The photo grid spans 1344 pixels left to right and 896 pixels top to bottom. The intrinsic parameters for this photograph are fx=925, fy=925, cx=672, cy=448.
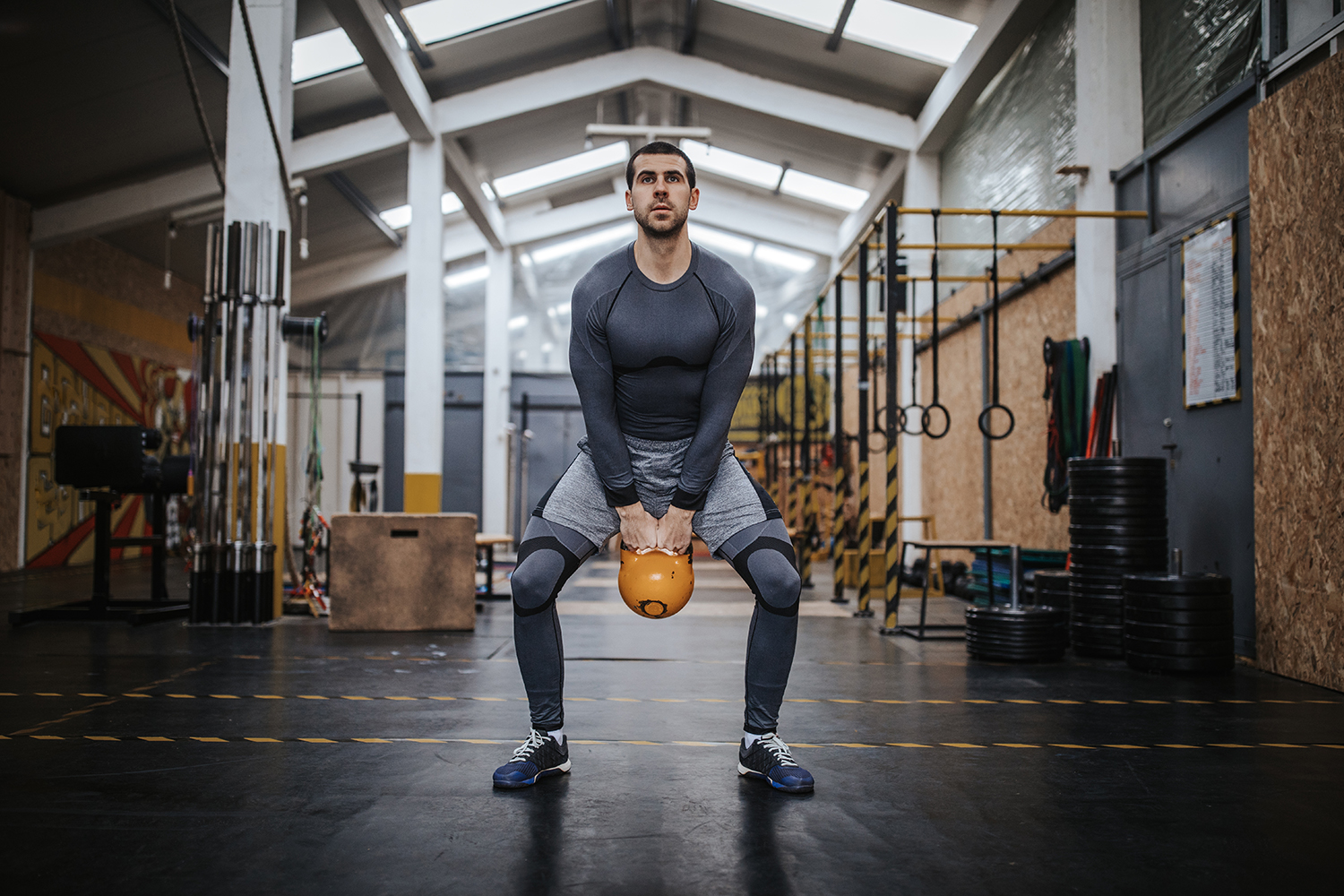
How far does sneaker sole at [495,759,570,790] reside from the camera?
7.29ft

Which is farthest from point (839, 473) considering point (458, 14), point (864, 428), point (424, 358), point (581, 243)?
point (581, 243)

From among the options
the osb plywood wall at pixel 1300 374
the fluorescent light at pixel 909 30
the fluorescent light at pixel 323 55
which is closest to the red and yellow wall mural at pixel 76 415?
the fluorescent light at pixel 323 55

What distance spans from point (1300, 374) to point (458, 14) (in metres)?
7.94

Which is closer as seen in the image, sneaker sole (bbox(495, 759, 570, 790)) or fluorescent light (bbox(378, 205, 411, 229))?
sneaker sole (bbox(495, 759, 570, 790))

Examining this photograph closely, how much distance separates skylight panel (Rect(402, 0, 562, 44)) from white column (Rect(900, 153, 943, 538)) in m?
4.28

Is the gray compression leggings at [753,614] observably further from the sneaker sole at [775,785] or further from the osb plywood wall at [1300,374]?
the osb plywood wall at [1300,374]

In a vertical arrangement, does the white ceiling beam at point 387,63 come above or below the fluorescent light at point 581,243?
below

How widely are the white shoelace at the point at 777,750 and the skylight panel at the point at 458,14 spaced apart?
828 cm

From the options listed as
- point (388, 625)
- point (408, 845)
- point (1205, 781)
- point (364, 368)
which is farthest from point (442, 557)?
point (364, 368)

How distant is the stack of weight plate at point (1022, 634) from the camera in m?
4.33

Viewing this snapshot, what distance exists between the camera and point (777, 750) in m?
2.30

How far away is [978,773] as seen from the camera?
2404 millimetres

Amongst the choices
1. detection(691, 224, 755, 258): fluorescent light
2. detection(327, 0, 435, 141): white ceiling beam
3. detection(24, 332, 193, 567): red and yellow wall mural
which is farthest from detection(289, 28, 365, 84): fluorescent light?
detection(691, 224, 755, 258): fluorescent light

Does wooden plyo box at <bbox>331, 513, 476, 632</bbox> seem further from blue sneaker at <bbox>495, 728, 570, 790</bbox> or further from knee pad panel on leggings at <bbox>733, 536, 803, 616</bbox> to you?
knee pad panel on leggings at <bbox>733, 536, 803, 616</bbox>
